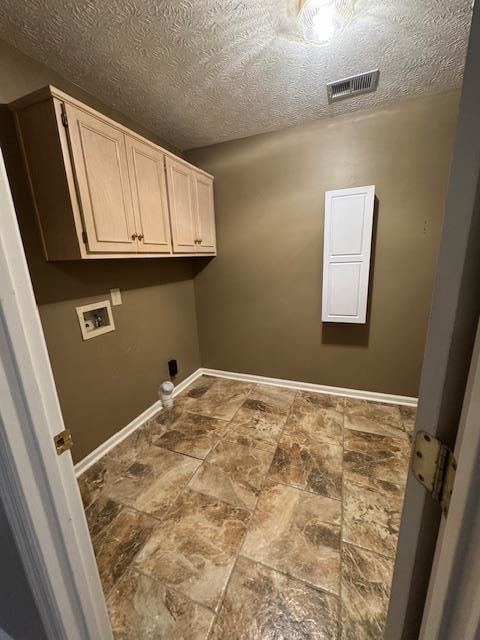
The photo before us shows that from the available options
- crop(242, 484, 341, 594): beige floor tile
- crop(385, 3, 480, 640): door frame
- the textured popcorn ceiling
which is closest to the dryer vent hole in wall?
crop(242, 484, 341, 594): beige floor tile

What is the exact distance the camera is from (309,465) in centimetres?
172

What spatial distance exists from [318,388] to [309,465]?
1.00 meters

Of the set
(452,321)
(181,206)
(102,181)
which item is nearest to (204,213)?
(181,206)

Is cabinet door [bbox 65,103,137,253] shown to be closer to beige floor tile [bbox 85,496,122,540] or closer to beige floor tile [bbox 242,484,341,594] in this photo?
beige floor tile [bbox 85,496,122,540]

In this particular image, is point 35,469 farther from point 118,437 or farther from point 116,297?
point 118,437

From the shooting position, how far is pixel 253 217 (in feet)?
8.09

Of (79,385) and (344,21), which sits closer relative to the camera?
(344,21)

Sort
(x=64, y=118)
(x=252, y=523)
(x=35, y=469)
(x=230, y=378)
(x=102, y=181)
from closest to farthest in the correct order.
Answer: (x=35, y=469)
(x=64, y=118)
(x=252, y=523)
(x=102, y=181)
(x=230, y=378)

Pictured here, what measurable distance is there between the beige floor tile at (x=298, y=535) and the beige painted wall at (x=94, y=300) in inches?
51.4

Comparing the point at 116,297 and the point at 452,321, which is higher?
the point at 452,321

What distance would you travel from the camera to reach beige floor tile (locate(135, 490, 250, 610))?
1114mm

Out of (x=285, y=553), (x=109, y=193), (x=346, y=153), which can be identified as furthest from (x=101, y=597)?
(x=346, y=153)

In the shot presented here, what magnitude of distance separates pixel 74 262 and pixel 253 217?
1.60 metres

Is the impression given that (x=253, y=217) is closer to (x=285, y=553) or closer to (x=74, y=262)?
(x=74, y=262)
